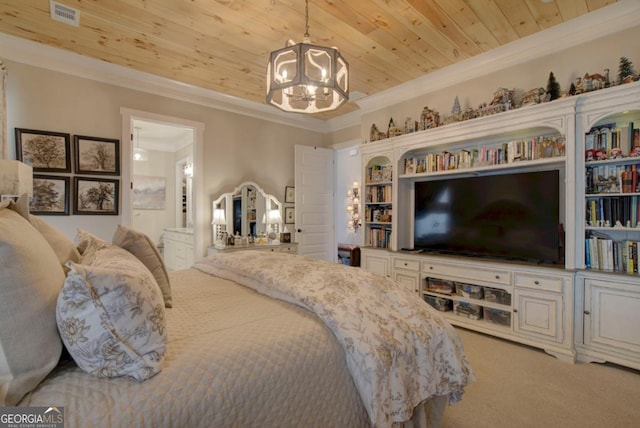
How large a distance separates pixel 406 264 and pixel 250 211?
2320 mm

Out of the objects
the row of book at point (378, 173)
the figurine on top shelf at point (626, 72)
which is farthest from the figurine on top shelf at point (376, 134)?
the figurine on top shelf at point (626, 72)

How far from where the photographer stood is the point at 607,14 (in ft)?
7.92

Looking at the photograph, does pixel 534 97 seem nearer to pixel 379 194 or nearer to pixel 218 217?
pixel 379 194

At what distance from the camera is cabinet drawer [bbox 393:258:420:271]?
3430 millimetres

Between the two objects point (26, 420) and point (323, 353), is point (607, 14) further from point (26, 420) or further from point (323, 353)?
point (26, 420)

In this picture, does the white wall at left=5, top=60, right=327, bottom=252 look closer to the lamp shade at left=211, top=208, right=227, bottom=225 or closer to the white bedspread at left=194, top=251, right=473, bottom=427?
the lamp shade at left=211, top=208, right=227, bottom=225

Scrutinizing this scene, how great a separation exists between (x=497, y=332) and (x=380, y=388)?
231 centimetres

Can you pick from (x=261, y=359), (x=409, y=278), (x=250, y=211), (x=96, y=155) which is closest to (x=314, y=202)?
(x=250, y=211)

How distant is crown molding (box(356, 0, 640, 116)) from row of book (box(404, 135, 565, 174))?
799 mm

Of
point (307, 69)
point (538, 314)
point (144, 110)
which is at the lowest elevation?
point (538, 314)

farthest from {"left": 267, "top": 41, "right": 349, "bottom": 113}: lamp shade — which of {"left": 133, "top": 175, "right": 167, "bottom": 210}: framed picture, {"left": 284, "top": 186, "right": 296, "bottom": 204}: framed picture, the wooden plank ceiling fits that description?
{"left": 133, "top": 175, "right": 167, "bottom": 210}: framed picture

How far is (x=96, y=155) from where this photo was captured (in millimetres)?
3264

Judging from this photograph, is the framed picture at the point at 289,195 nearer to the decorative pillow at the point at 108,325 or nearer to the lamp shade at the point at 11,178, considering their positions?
the lamp shade at the point at 11,178

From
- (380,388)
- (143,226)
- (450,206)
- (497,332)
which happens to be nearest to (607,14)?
(450,206)
